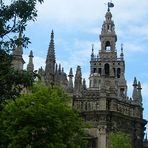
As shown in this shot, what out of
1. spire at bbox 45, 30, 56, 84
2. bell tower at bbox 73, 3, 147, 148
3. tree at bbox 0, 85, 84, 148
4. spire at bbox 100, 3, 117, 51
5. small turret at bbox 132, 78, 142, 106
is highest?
spire at bbox 100, 3, 117, 51

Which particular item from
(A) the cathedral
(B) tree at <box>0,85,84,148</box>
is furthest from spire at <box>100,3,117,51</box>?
(B) tree at <box>0,85,84,148</box>

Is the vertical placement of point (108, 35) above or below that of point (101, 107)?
above

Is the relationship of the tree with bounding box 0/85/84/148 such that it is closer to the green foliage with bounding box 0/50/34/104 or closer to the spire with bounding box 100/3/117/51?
the green foliage with bounding box 0/50/34/104

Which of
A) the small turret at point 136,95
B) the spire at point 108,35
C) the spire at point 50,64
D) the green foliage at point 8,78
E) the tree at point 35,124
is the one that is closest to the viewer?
the green foliage at point 8,78

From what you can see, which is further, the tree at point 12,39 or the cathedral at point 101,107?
the cathedral at point 101,107

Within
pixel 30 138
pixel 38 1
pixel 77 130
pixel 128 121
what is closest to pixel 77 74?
pixel 128 121

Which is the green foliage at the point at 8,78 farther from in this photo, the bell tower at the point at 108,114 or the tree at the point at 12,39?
the bell tower at the point at 108,114

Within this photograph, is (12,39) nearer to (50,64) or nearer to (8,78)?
(8,78)

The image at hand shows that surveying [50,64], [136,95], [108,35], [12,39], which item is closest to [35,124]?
[12,39]

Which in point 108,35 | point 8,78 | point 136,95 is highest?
point 108,35

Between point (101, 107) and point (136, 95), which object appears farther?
point (136, 95)

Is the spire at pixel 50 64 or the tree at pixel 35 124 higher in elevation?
the spire at pixel 50 64

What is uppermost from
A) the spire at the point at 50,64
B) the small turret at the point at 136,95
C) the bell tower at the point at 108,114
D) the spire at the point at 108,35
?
the spire at the point at 108,35

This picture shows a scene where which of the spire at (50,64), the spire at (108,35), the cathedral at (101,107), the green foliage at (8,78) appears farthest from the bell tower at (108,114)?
the spire at (108,35)
